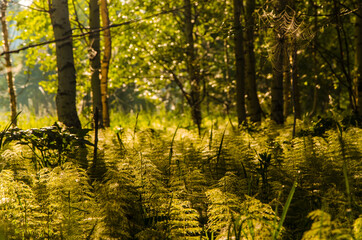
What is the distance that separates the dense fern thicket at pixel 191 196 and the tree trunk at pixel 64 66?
730mm

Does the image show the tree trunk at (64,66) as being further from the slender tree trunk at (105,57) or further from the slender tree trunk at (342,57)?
the slender tree trunk at (342,57)

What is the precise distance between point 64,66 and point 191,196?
8.20 ft

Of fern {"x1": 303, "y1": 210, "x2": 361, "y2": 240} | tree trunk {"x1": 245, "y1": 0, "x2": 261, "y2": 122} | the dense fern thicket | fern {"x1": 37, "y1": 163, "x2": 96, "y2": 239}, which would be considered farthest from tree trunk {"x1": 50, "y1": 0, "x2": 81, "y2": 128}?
tree trunk {"x1": 245, "y1": 0, "x2": 261, "y2": 122}

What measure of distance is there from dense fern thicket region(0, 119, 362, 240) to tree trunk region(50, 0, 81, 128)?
73 cm

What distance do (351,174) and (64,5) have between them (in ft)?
11.6

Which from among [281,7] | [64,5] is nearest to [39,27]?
[64,5]

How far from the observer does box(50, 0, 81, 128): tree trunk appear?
11.8ft

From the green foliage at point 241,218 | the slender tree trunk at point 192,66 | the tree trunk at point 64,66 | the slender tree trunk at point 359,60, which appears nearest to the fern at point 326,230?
the green foliage at point 241,218

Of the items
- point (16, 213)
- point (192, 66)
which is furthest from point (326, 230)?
point (192, 66)

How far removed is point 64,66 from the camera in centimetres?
362

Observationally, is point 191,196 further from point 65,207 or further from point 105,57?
point 105,57

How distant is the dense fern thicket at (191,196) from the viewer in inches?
58.1

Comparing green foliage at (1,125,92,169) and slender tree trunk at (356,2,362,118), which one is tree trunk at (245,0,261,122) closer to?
slender tree trunk at (356,2,362,118)

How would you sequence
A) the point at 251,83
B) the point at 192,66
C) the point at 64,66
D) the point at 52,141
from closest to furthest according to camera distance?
the point at 52,141 < the point at 64,66 < the point at 251,83 < the point at 192,66
